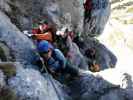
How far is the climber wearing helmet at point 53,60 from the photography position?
2206 cm

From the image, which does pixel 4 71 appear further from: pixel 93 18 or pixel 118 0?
pixel 118 0

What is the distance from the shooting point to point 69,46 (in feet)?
96.0

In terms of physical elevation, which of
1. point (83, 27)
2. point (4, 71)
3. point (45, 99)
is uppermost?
point (4, 71)

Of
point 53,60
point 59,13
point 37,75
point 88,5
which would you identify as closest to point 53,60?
point 53,60

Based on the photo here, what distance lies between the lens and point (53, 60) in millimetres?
22359

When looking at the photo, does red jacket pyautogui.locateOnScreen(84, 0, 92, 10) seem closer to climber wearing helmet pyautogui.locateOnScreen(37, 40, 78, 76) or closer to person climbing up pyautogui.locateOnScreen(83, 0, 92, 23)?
person climbing up pyautogui.locateOnScreen(83, 0, 92, 23)

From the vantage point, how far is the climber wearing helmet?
72.4ft

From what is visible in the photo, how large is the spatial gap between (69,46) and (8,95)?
1257 centimetres

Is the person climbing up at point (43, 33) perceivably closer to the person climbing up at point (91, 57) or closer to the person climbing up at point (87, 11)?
the person climbing up at point (91, 57)

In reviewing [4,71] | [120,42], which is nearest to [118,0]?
[120,42]

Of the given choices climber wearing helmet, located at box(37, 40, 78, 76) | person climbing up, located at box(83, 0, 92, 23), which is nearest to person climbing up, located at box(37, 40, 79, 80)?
climber wearing helmet, located at box(37, 40, 78, 76)

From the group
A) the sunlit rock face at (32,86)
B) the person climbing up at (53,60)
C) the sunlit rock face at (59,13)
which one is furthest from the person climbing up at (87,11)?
the sunlit rock face at (32,86)

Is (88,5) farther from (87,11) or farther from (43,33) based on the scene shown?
(43,33)

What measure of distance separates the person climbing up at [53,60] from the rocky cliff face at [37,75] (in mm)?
855
